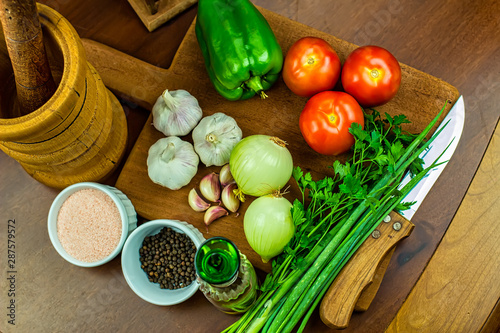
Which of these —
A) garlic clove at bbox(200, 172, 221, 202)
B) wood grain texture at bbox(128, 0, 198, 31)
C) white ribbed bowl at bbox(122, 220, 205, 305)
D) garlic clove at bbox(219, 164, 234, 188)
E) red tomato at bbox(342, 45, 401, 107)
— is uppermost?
red tomato at bbox(342, 45, 401, 107)

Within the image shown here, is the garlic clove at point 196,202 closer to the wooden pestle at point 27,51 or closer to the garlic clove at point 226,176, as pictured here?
the garlic clove at point 226,176

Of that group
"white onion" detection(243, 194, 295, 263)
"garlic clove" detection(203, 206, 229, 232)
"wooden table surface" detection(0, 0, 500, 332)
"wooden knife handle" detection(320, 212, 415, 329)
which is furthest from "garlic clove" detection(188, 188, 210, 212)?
"wooden knife handle" detection(320, 212, 415, 329)

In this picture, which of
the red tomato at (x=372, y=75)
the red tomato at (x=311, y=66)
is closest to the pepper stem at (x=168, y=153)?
the red tomato at (x=311, y=66)

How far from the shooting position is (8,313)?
1037 mm

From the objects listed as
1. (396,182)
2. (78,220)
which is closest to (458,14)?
(396,182)

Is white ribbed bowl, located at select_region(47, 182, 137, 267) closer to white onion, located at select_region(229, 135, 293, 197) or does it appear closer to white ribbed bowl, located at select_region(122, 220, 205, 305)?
white ribbed bowl, located at select_region(122, 220, 205, 305)

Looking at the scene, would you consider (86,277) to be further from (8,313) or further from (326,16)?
(326,16)

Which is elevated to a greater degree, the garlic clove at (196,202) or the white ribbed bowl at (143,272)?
the garlic clove at (196,202)

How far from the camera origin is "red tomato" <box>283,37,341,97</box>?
942 mm

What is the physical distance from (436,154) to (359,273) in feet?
1.08

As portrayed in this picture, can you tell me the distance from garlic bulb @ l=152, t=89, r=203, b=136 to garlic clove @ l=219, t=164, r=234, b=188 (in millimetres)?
128

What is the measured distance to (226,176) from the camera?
3.27ft

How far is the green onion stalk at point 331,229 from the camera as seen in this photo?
86 cm

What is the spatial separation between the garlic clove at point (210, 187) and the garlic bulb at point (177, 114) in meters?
0.13
